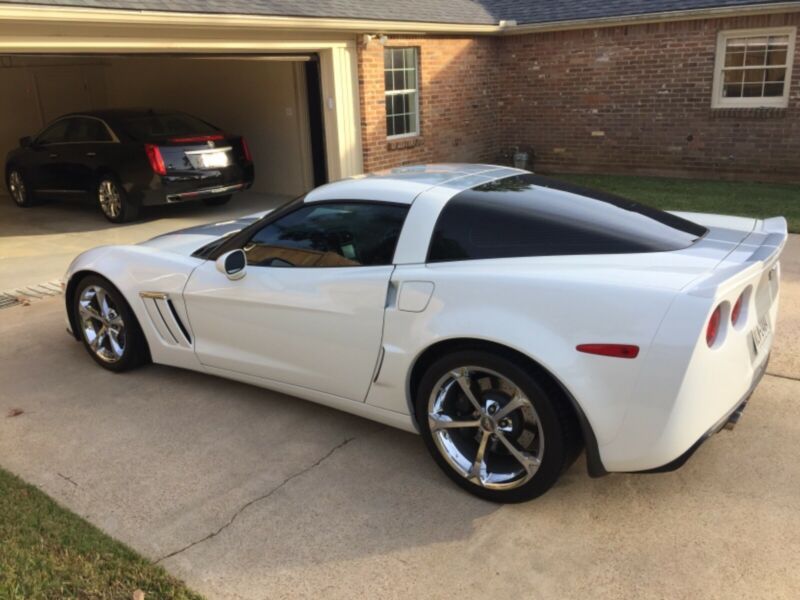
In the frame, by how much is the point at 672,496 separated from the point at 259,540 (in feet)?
6.17

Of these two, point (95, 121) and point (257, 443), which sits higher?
point (95, 121)

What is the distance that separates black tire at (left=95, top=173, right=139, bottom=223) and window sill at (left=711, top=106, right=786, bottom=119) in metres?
9.83

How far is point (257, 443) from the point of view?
3.95m

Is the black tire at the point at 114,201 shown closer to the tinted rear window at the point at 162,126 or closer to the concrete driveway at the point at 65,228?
the concrete driveway at the point at 65,228

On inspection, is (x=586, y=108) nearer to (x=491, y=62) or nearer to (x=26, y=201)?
(x=491, y=62)

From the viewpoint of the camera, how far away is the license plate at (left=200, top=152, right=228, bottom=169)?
33.8 ft

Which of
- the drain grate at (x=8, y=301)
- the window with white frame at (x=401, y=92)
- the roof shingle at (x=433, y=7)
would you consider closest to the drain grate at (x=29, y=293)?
the drain grate at (x=8, y=301)

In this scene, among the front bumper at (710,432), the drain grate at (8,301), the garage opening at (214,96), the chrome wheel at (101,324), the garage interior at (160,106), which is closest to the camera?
the front bumper at (710,432)

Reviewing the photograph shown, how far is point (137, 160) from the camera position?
10.1 m

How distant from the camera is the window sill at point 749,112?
A: 11977 mm

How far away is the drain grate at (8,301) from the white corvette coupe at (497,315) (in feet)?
10.1

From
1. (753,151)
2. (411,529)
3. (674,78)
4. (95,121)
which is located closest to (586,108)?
(674,78)

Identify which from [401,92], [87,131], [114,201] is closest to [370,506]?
[114,201]

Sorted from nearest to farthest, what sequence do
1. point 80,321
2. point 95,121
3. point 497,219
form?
point 497,219 < point 80,321 < point 95,121
